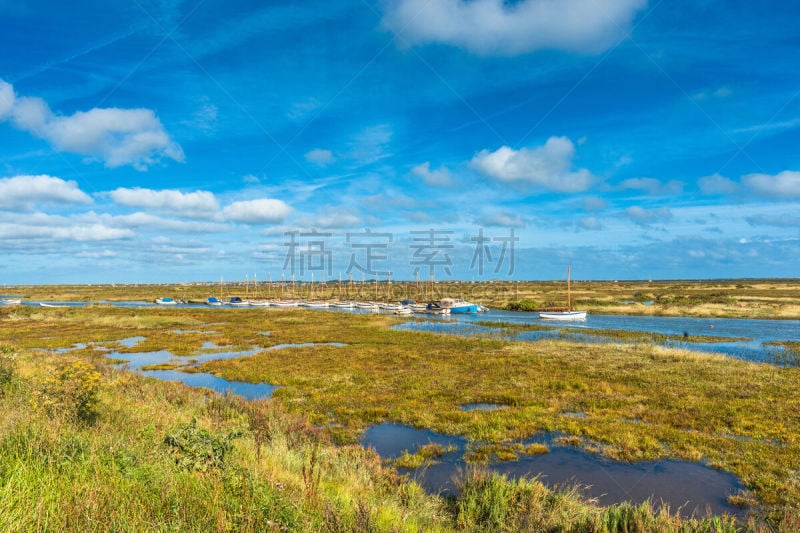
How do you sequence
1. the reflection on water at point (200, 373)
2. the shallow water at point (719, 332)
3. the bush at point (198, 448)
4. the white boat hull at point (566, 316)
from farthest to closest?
the white boat hull at point (566, 316), the shallow water at point (719, 332), the reflection on water at point (200, 373), the bush at point (198, 448)

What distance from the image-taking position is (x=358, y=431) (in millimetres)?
15891

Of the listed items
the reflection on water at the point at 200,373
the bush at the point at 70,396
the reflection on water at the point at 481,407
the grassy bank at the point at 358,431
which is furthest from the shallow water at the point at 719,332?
the bush at the point at 70,396

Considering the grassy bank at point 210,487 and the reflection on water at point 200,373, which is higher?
the grassy bank at point 210,487

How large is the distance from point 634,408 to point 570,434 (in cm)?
478

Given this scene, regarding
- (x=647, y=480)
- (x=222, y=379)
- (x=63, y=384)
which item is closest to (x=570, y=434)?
(x=647, y=480)

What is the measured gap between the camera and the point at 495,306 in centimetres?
9606

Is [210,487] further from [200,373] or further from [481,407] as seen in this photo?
[200,373]

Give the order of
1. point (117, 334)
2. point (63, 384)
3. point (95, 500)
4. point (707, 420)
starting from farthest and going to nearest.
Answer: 1. point (117, 334)
2. point (707, 420)
3. point (63, 384)
4. point (95, 500)

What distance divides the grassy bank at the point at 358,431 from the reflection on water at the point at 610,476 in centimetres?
81

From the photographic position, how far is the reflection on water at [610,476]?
10.6 metres

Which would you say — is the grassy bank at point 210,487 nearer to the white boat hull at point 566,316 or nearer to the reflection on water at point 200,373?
the reflection on water at point 200,373

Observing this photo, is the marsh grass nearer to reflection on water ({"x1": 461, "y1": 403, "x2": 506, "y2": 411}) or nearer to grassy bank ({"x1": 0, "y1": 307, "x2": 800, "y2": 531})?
grassy bank ({"x1": 0, "y1": 307, "x2": 800, "y2": 531})

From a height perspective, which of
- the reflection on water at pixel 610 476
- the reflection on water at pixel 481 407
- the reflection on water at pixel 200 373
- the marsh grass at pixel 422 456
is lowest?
the reflection on water at pixel 200 373

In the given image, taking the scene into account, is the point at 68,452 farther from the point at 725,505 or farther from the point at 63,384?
the point at 725,505
